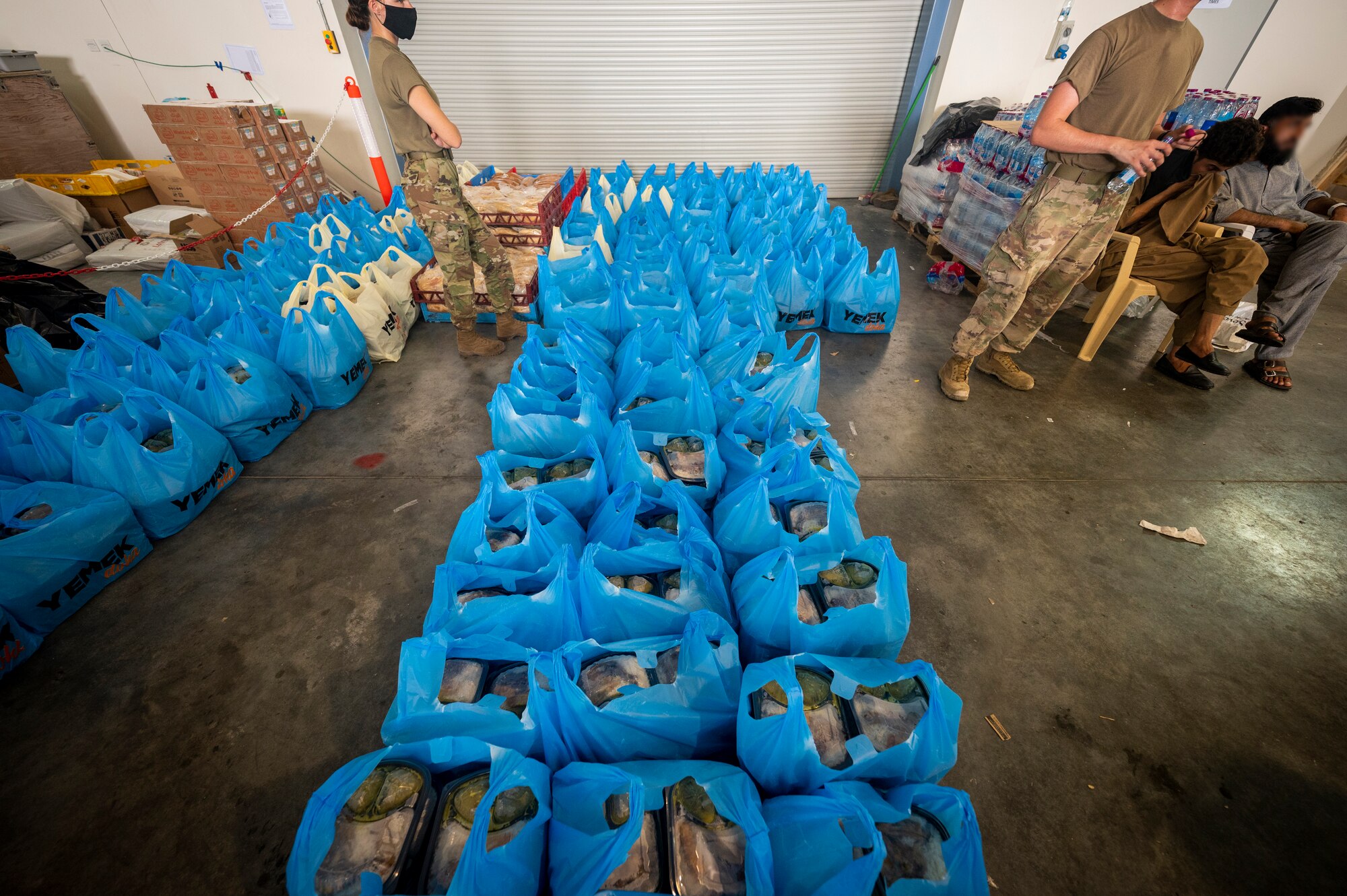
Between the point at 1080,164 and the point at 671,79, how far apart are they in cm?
502

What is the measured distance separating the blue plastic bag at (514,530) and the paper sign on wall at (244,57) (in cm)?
673

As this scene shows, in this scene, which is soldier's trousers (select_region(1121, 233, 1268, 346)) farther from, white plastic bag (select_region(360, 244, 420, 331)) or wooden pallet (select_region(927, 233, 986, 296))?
white plastic bag (select_region(360, 244, 420, 331))

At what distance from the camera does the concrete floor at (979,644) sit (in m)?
1.33

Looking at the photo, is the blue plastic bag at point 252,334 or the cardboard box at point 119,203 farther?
the cardboard box at point 119,203

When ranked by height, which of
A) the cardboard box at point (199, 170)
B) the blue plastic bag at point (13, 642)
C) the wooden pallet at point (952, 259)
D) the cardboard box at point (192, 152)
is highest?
the cardboard box at point (192, 152)

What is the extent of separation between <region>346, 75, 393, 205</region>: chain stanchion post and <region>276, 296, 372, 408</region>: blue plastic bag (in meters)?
3.29

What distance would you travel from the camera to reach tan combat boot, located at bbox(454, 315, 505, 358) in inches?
129

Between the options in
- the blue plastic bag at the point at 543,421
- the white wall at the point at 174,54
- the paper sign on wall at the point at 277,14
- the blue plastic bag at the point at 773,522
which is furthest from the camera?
the white wall at the point at 174,54

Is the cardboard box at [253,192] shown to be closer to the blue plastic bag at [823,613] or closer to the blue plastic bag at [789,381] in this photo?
the blue plastic bag at [789,381]

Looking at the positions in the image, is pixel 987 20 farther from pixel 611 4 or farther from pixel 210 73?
pixel 210 73

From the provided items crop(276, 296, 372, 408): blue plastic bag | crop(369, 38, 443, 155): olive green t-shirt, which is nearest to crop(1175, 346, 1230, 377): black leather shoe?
crop(369, 38, 443, 155): olive green t-shirt

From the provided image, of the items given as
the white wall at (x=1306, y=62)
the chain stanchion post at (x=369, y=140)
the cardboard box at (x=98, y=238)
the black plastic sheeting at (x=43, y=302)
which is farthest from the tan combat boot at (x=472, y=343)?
the white wall at (x=1306, y=62)

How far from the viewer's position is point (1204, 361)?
3.13 meters

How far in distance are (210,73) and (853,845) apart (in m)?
8.38
